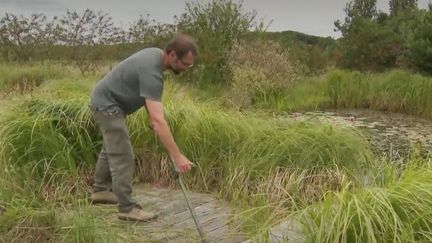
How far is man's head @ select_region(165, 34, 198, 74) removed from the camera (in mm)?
3635

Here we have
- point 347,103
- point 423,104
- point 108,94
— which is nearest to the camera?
point 108,94

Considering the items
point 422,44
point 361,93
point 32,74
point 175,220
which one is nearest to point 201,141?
point 175,220

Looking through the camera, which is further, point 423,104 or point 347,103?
point 347,103

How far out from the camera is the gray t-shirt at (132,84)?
3.62 metres

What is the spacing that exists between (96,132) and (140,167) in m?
0.55

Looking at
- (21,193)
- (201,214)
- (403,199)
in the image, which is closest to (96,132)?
(21,193)

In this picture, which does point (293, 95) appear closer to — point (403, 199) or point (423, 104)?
point (423, 104)

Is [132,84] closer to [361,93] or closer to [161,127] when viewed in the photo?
[161,127]

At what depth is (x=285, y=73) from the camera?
12820 mm

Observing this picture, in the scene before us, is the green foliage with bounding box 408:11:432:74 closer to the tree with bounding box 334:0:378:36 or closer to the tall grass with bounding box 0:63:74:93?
the tree with bounding box 334:0:378:36

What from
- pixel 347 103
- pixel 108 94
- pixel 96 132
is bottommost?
pixel 347 103

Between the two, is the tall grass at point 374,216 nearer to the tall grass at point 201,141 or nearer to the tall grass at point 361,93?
the tall grass at point 201,141

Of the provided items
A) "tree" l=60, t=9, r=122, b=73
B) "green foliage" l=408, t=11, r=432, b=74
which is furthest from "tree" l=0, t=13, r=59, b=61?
"green foliage" l=408, t=11, r=432, b=74

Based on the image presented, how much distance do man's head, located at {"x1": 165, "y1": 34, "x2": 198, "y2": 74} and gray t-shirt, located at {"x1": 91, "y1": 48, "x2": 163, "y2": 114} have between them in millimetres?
86
